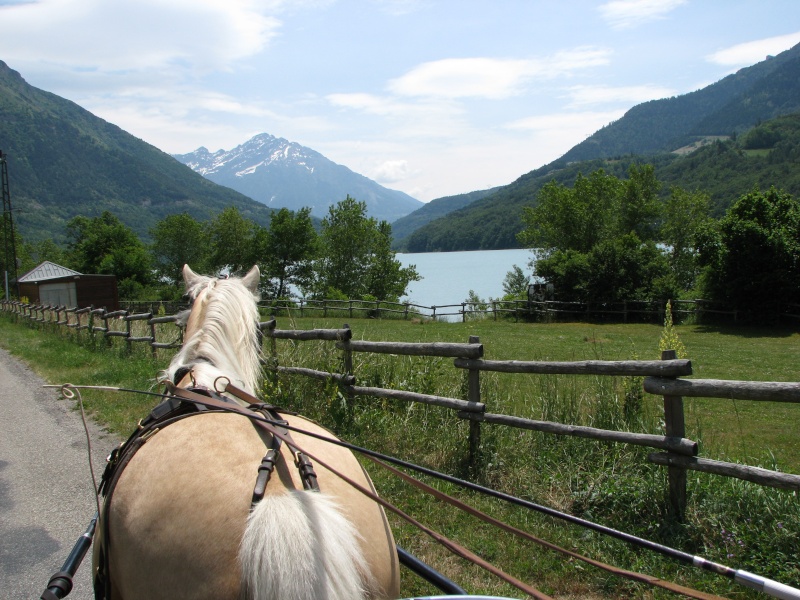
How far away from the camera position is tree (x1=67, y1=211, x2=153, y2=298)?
5988 centimetres

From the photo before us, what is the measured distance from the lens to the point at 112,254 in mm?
61625

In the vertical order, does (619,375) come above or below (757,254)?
below

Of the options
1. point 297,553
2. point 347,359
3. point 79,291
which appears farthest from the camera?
point 79,291

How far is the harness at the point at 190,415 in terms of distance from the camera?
6.09 feet

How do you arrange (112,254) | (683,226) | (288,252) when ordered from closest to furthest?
(683,226) → (288,252) → (112,254)

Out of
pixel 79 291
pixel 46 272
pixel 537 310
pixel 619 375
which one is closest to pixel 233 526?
pixel 619 375

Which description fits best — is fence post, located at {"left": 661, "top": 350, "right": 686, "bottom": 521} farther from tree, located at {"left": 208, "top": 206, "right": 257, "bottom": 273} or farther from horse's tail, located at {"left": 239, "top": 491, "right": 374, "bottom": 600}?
tree, located at {"left": 208, "top": 206, "right": 257, "bottom": 273}

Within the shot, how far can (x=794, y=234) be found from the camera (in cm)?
2714

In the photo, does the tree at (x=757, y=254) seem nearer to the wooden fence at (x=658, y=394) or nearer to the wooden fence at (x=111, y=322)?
the wooden fence at (x=111, y=322)

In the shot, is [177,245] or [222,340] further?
[177,245]

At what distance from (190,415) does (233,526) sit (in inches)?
25.5

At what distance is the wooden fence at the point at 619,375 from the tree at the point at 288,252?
173ft

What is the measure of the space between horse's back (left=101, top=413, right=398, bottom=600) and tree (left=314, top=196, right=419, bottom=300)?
53.6m

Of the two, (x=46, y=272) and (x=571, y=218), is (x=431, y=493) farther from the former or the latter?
(x=46, y=272)
